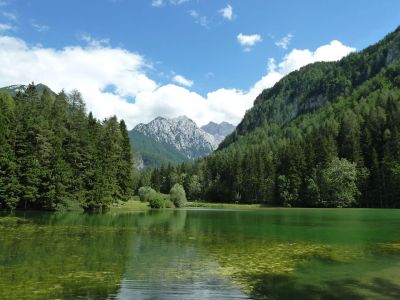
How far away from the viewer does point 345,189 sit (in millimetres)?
134375

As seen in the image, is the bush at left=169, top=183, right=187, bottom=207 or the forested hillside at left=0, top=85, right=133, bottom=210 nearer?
the forested hillside at left=0, top=85, right=133, bottom=210

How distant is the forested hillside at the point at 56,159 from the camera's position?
72188 millimetres

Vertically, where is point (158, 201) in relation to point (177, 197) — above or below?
below

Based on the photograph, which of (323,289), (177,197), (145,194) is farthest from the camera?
(145,194)

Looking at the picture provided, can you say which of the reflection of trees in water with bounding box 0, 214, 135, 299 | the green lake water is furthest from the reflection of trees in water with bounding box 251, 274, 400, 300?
the reflection of trees in water with bounding box 0, 214, 135, 299

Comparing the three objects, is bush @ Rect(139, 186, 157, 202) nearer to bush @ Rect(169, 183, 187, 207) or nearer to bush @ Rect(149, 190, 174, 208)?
bush @ Rect(149, 190, 174, 208)

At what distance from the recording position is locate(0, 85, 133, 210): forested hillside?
72188 millimetres

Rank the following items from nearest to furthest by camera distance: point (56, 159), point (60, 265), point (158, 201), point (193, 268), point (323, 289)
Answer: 1. point (323, 289)
2. point (60, 265)
3. point (193, 268)
4. point (56, 159)
5. point (158, 201)

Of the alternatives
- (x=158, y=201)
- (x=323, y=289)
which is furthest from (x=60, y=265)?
(x=158, y=201)

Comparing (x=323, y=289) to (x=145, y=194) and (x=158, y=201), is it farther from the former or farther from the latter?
(x=145, y=194)

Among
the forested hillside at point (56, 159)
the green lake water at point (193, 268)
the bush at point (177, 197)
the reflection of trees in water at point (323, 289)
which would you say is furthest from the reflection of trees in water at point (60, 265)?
the bush at point (177, 197)

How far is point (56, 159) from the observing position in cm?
7831

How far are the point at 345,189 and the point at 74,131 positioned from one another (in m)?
90.4

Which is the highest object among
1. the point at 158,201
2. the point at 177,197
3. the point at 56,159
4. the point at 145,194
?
the point at 56,159
